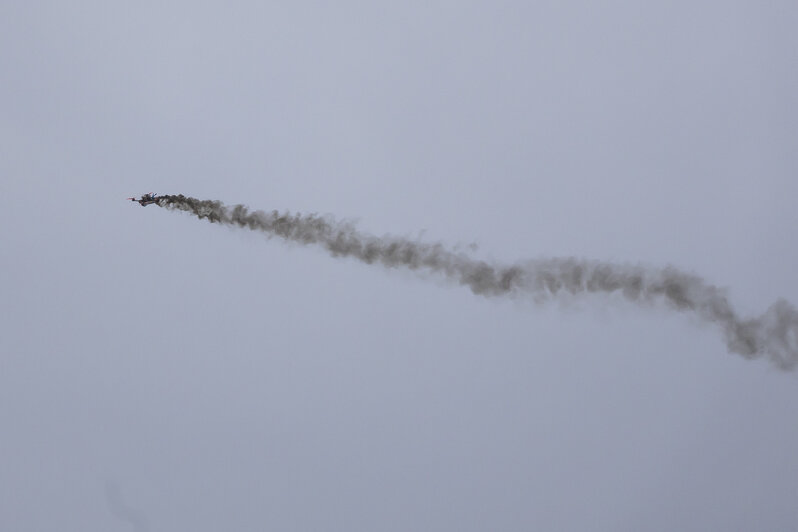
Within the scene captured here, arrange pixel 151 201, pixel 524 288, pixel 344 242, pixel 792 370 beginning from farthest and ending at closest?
pixel 151 201, pixel 344 242, pixel 524 288, pixel 792 370

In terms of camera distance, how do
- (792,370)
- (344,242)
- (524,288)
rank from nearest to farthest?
(792,370), (524,288), (344,242)

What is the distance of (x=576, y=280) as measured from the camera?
5597cm

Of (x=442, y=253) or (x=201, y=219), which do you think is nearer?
(x=442, y=253)

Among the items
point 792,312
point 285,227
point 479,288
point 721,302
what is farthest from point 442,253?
point 792,312

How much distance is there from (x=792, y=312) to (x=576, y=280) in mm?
16154

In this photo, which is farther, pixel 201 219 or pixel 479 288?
pixel 201 219

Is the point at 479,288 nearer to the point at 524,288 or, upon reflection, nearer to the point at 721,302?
the point at 524,288

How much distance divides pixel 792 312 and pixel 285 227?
4122 centimetres

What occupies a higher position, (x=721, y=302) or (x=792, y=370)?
(x=721, y=302)

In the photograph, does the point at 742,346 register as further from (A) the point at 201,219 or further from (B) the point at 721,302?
(A) the point at 201,219

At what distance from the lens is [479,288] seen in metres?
58.6

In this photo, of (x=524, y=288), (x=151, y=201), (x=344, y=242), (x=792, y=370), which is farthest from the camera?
(x=151, y=201)

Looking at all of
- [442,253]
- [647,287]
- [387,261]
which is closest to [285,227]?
[387,261]

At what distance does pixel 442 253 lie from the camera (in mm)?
59688
